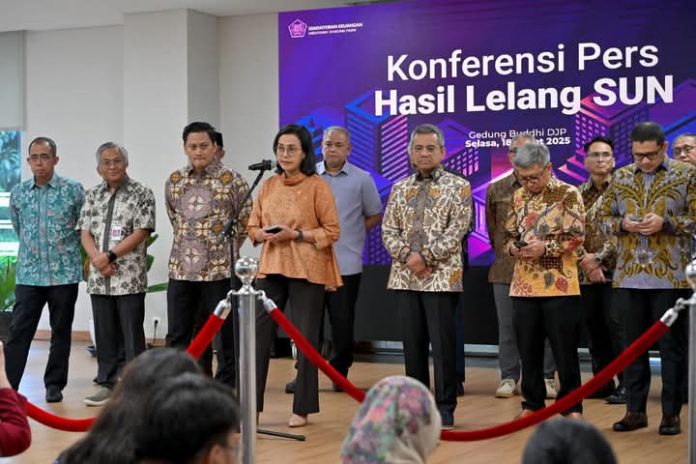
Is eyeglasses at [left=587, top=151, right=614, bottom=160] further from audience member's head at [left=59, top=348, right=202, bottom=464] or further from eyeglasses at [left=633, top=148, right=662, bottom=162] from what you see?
audience member's head at [left=59, top=348, right=202, bottom=464]

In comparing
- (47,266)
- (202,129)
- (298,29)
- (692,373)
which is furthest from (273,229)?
(298,29)

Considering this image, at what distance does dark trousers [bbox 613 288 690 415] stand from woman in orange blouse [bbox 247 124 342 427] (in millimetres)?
1472

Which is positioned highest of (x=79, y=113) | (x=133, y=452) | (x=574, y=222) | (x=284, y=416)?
(x=79, y=113)

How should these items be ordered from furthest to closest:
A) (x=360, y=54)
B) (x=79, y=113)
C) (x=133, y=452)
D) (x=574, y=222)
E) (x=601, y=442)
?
(x=79, y=113), (x=360, y=54), (x=574, y=222), (x=133, y=452), (x=601, y=442)

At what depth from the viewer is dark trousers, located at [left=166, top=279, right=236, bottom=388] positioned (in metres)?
6.60

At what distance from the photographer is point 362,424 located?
2.27 meters

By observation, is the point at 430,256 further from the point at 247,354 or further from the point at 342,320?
the point at 247,354

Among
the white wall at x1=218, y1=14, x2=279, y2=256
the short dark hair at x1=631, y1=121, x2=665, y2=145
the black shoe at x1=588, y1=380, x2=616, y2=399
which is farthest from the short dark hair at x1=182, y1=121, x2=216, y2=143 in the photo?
the white wall at x1=218, y1=14, x2=279, y2=256

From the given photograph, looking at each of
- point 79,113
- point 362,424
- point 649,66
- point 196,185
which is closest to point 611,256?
point 649,66

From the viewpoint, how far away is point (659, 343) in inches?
229

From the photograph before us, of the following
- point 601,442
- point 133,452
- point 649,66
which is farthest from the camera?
point 649,66

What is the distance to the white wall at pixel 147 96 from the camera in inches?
395

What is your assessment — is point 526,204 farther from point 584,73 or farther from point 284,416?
point 584,73

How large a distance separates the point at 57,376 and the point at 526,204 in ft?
9.83
